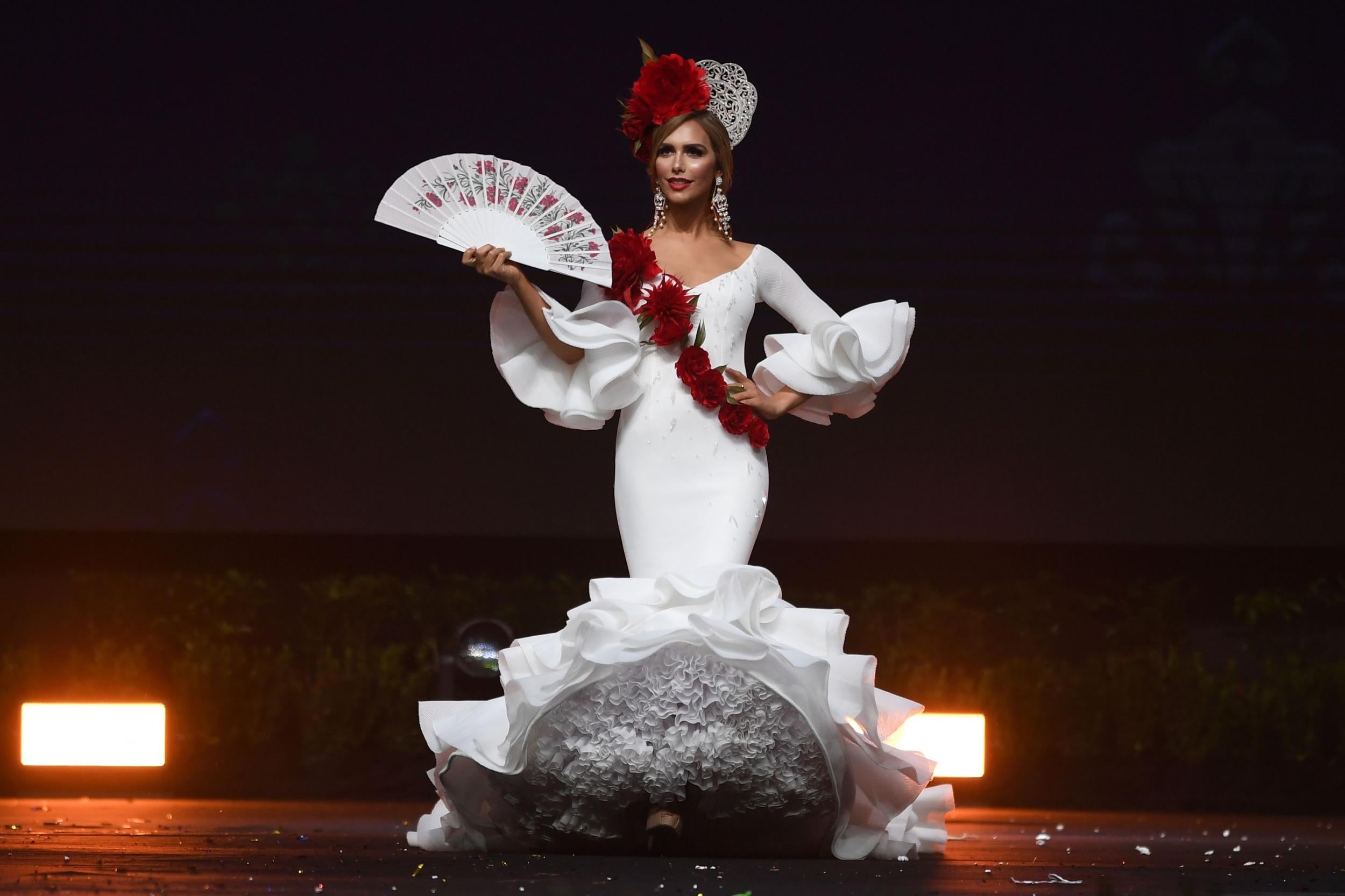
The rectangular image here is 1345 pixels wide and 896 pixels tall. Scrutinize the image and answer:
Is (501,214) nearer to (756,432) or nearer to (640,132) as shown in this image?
(640,132)

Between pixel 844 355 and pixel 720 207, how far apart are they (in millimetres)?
369

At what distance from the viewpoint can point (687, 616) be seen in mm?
2760

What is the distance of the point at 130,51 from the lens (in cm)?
514

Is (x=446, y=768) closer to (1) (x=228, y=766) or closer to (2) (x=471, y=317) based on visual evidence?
(1) (x=228, y=766)

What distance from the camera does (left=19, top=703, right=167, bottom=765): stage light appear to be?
457 centimetres

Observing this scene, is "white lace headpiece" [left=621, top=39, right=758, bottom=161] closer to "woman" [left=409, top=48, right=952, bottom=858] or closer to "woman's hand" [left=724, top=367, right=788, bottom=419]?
"woman" [left=409, top=48, right=952, bottom=858]

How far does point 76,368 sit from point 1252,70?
3.57 meters

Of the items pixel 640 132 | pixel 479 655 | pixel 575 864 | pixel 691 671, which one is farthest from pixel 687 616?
pixel 479 655

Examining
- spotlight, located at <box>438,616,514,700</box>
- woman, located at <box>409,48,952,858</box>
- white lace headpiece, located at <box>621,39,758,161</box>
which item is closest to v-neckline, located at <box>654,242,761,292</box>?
woman, located at <box>409,48,952,858</box>

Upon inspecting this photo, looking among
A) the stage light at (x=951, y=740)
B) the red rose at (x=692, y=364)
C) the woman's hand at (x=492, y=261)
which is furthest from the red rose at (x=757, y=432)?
the stage light at (x=951, y=740)

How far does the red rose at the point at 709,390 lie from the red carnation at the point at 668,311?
89 millimetres

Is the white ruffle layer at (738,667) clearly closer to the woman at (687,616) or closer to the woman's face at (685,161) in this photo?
the woman at (687,616)

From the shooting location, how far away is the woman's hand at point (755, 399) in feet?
10.1

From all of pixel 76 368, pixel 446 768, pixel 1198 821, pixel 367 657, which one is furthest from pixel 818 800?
pixel 76 368
